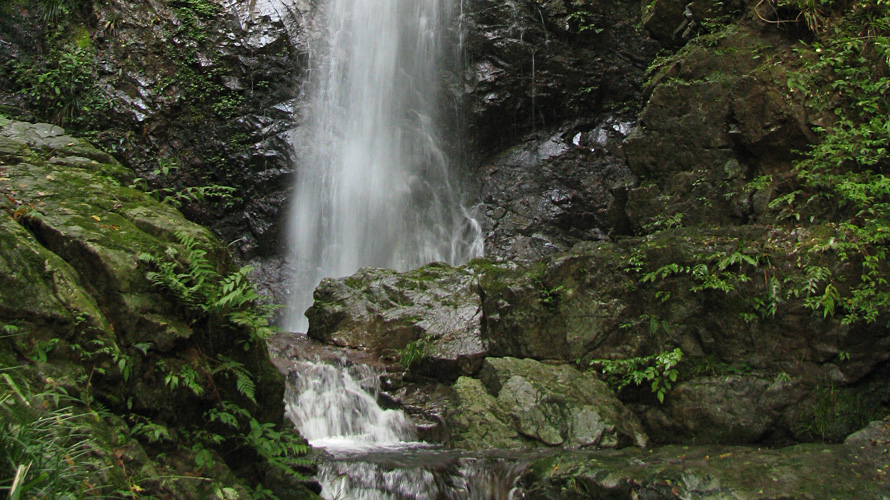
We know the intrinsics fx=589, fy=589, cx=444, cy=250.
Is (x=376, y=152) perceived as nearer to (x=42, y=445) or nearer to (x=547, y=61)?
(x=547, y=61)

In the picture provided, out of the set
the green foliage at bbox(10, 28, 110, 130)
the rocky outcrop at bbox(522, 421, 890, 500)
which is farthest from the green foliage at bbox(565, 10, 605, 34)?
the rocky outcrop at bbox(522, 421, 890, 500)

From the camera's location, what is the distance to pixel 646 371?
6465 mm

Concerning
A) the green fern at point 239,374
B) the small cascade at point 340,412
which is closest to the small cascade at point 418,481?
the small cascade at point 340,412

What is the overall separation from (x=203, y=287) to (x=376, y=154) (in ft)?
34.0

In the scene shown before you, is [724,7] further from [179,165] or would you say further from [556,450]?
[179,165]

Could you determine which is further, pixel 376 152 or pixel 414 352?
pixel 376 152

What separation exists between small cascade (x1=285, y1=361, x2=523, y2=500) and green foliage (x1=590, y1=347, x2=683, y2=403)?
199 centimetres

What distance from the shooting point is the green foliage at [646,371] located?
20.8 feet

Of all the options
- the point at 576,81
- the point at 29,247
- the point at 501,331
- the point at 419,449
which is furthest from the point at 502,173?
the point at 29,247

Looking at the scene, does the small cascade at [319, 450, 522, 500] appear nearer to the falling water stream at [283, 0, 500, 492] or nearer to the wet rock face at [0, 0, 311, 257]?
the falling water stream at [283, 0, 500, 492]

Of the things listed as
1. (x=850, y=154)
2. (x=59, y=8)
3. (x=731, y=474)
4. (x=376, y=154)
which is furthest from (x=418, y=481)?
(x=59, y=8)

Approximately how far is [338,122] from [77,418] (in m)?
11.8

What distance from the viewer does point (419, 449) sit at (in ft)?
20.2

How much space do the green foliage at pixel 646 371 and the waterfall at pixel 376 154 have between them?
6279 millimetres
